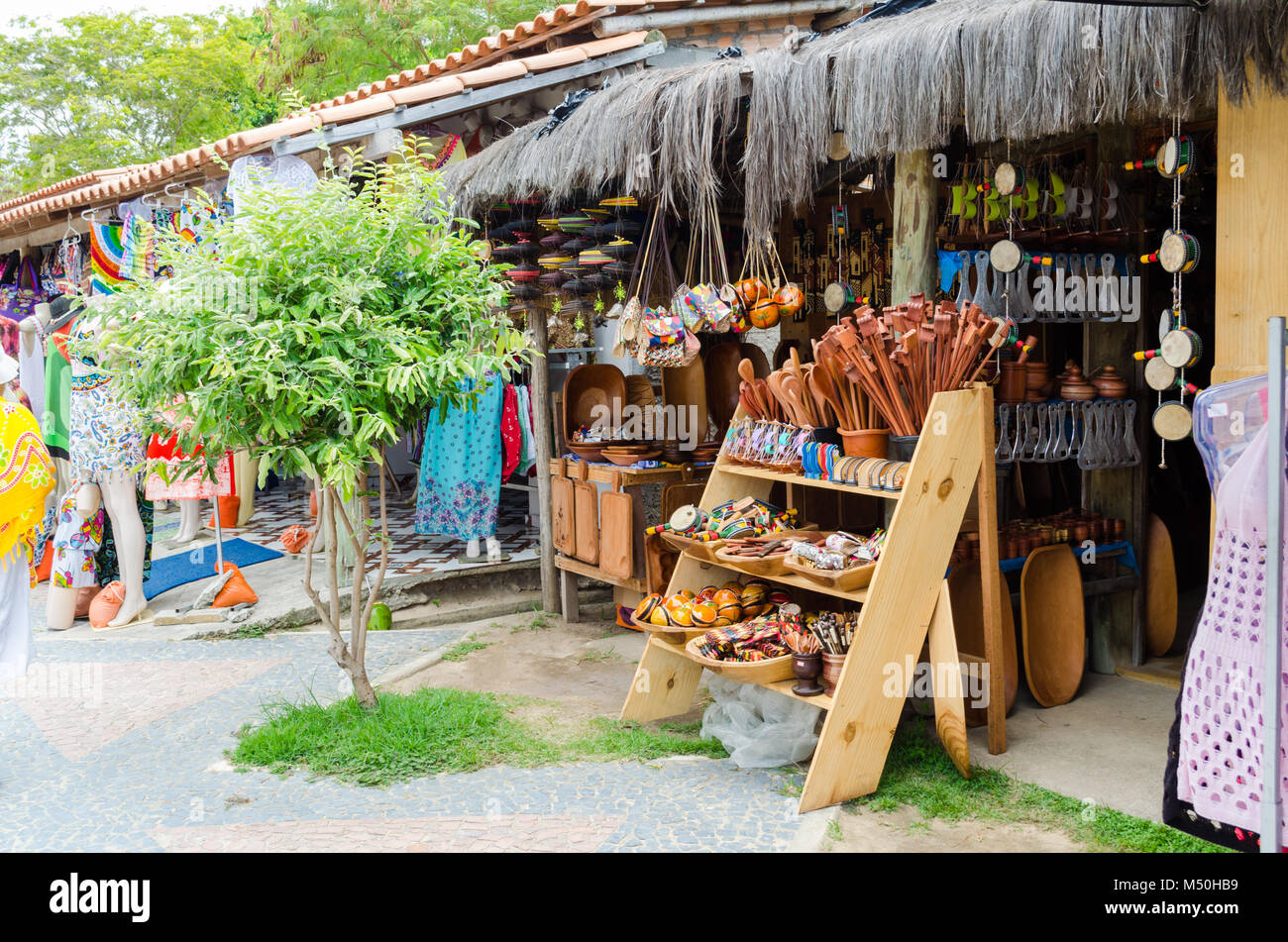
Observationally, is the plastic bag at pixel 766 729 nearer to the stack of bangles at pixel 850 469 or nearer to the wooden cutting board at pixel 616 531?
the stack of bangles at pixel 850 469

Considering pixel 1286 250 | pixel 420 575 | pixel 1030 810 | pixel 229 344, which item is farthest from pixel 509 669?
pixel 1286 250

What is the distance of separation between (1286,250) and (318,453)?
121 inches

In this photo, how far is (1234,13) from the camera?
107 inches

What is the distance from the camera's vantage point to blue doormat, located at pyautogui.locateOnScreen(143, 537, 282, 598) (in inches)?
282

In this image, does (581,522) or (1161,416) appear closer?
(1161,416)

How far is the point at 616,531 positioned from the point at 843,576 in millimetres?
2417

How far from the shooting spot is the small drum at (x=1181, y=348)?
132 inches

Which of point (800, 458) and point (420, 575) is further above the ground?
point (800, 458)

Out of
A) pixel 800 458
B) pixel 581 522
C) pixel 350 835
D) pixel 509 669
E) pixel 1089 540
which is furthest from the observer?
pixel 581 522

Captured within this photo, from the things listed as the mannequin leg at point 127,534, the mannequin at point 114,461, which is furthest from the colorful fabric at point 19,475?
the mannequin leg at point 127,534

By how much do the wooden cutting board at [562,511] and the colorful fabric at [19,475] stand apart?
279 centimetres

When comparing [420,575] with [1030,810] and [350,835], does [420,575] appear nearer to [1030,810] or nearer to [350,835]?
[350,835]

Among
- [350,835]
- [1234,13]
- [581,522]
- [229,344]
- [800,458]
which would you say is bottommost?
[350,835]

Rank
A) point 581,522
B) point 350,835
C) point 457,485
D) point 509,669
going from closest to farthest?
point 350,835, point 509,669, point 581,522, point 457,485
